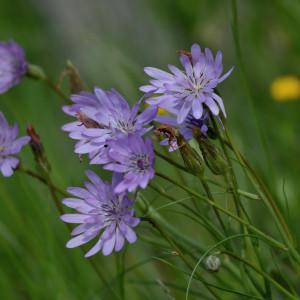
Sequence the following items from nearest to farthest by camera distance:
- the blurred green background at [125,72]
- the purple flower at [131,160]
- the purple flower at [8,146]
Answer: the purple flower at [131,160]
the purple flower at [8,146]
the blurred green background at [125,72]

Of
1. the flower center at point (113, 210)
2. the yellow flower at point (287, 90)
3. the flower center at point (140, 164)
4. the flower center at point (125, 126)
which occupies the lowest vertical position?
the yellow flower at point (287, 90)

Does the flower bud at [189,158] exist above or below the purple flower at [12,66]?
below

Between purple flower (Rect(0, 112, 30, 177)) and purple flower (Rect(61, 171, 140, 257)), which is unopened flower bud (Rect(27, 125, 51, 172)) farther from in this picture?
purple flower (Rect(61, 171, 140, 257))

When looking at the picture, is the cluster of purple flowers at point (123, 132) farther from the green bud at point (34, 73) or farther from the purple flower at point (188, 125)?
the green bud at point (34, 73)

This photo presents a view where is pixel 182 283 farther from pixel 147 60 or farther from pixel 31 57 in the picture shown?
pixel 31 57

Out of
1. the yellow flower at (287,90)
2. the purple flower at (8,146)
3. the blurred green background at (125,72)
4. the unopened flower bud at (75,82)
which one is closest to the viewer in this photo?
the purple flower at (8,146)

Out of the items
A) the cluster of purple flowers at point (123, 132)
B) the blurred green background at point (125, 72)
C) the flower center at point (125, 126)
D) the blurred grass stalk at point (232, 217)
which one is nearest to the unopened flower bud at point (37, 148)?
the blurred grass stalk at point (232, 217)

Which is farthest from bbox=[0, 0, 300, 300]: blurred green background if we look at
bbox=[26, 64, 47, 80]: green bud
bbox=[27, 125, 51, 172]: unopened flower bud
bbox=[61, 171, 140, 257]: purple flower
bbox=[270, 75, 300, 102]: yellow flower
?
bbox=[61, 171, 140, 257]: purple flower
